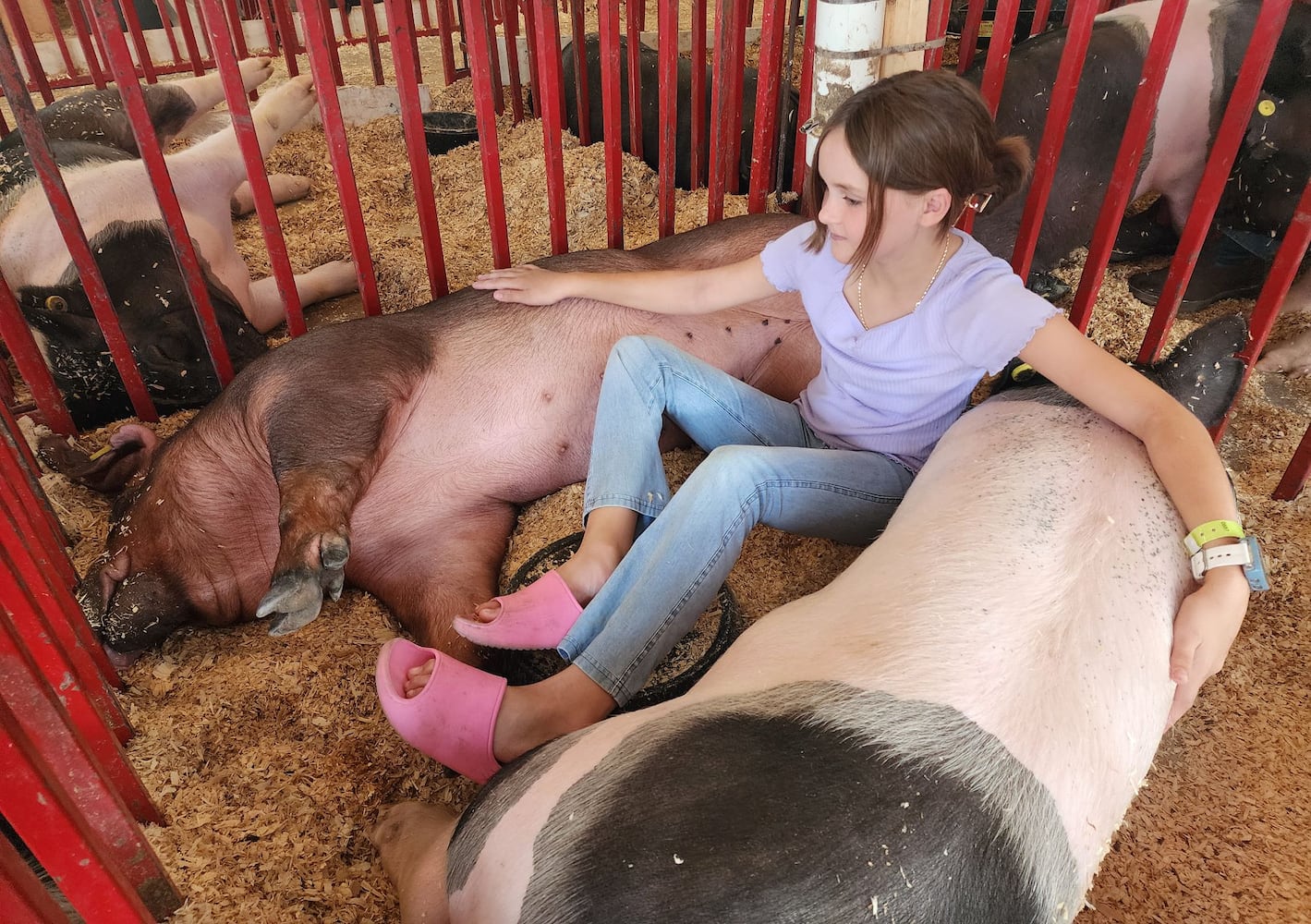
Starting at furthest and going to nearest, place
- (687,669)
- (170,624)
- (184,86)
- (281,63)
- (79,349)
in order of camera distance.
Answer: (281,63) < (184,86) < (79,349) < (170,624) < (687,669)

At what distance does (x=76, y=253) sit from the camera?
6.57ft

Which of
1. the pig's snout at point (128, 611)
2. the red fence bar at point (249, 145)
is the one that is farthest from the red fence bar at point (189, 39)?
the pig's snout at point (128, 611)

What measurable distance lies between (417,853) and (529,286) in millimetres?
1242

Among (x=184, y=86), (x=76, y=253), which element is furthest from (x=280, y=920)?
(x=184, y=86)

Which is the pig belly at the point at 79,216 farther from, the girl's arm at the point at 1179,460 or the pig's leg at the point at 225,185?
the girl's arm at the point at 1179,460

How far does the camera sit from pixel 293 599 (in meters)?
1.61

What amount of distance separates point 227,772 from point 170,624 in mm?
462

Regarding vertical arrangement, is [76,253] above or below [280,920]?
above

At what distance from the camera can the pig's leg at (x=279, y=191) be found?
3385mm

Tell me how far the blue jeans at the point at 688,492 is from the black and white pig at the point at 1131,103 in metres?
1.28

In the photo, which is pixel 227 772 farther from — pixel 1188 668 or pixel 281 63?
pixel 281 63

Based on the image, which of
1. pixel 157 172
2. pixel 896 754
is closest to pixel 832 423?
pixel 896 754

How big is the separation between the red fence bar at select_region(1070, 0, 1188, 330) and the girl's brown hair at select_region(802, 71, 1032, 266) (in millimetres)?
674

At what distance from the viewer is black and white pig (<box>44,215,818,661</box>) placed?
6.03 feet
